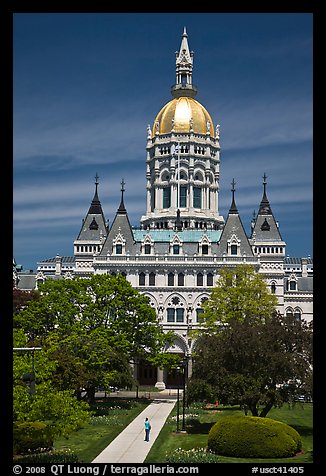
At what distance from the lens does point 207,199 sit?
345 ft

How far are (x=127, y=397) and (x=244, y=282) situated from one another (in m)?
14.9

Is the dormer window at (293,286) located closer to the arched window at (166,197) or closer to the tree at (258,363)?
the arched window at (166,197)

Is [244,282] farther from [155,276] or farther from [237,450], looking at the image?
[237,450]

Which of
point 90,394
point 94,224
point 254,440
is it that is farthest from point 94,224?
point 254,440

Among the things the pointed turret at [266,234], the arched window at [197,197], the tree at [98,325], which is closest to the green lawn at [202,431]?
the tree at [98,325]

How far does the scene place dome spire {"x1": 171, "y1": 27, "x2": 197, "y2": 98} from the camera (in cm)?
11531

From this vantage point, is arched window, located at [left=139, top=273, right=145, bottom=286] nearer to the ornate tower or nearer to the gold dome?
the ornate tower

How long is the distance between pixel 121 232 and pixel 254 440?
53917 millimetres

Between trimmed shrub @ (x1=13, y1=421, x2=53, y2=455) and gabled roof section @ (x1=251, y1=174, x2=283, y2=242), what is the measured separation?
57.9 metres

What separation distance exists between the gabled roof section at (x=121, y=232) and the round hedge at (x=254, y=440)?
50388 mm

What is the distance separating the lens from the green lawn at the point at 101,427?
1431 inches
